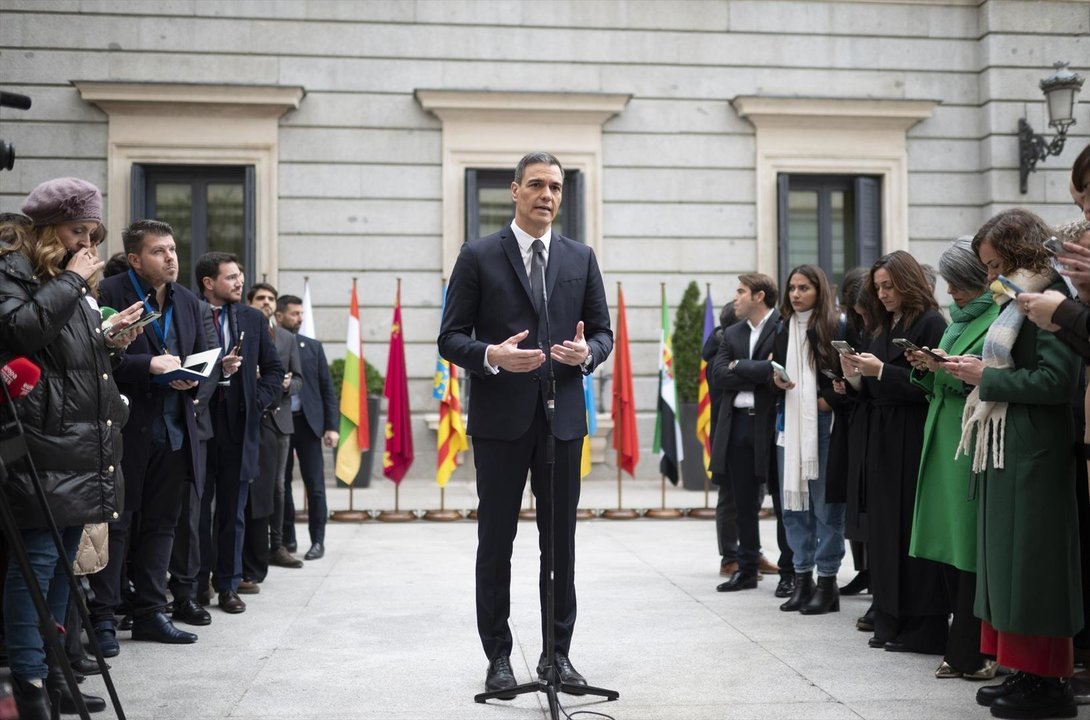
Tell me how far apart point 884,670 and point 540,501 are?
1701 millimetres

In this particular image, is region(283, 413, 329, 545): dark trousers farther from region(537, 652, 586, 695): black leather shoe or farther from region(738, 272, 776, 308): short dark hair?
region(537, 652, 586, 695): black leather shoe

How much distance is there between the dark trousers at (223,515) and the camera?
6.36 metres

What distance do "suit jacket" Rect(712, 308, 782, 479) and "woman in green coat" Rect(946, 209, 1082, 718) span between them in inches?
98.1

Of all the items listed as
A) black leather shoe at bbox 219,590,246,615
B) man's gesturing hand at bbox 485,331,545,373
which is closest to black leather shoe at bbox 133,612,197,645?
black leather shoe at bbox 219,590,246,615

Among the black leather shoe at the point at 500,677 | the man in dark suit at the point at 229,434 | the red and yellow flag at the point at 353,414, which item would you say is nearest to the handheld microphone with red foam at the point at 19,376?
the black leather shoe at the point at 500,677

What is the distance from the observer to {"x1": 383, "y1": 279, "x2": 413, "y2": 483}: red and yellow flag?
11.1 meters

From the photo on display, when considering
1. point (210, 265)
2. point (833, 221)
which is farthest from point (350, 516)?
point (833, 221)

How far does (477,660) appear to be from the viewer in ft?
16.7

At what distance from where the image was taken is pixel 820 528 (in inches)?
250

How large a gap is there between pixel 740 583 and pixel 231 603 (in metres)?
3.05

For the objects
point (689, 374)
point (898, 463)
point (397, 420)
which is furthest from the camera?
point (689, 374)

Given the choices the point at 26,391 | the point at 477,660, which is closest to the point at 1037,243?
the point at 477,660

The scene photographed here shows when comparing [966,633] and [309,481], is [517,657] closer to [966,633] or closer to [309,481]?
[966,633]

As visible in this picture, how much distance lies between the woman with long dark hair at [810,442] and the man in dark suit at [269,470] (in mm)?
3039
